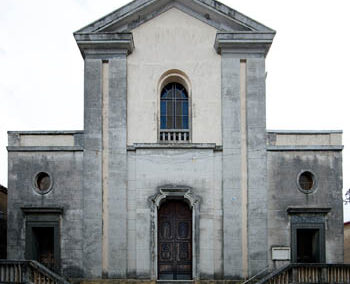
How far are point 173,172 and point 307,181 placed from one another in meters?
5.12

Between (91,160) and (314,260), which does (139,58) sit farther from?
(314,260)

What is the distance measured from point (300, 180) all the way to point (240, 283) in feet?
14.8

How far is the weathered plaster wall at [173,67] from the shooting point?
23.6 m

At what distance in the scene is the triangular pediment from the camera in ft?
78.6

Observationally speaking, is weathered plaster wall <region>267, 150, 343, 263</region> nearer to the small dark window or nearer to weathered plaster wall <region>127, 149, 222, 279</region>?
the small dark window

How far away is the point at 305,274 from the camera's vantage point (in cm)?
2034

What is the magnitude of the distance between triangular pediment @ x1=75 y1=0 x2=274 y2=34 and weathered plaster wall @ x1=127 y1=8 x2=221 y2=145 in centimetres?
25

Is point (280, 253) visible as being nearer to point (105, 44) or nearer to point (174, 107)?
point (174, 107)

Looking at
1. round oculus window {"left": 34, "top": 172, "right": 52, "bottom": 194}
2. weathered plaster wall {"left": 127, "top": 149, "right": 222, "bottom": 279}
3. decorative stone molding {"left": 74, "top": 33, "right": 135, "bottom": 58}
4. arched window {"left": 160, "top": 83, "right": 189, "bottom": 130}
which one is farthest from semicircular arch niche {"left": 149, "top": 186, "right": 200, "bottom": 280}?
decorative stone molding {"left": 74, "top": 33, "right": 135, "bottom": 58}

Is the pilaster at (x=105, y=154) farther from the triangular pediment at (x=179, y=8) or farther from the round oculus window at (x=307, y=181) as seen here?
the round oculus window at (x=307, y=181)

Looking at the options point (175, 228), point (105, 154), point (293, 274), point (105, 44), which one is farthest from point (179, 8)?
point (293, 274)

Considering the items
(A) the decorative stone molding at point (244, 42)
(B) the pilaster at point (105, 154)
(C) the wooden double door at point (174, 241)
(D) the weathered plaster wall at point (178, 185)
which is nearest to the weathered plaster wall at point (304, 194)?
(D) the weathered plaster wall at point (178, 185)

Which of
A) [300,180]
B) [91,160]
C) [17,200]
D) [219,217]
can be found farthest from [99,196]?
[300,180]

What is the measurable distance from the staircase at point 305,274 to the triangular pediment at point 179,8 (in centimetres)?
919
